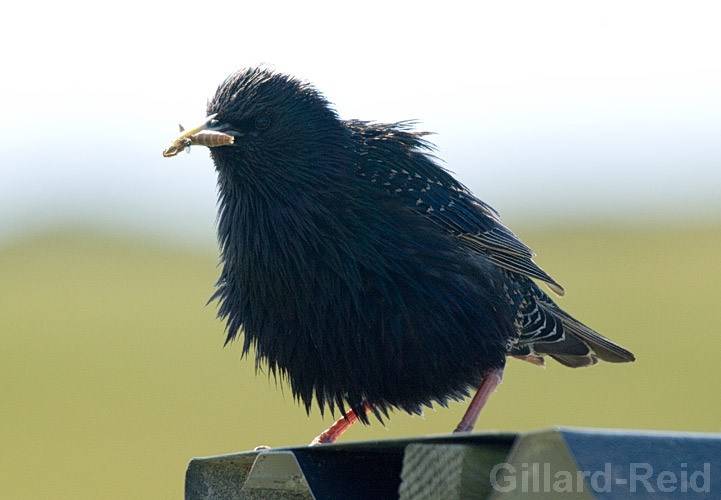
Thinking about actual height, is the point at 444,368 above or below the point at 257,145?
below

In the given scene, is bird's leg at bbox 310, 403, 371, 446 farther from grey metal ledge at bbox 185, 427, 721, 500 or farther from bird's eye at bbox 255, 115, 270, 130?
grey metal ledge at bbox 185, 427, 721, 500

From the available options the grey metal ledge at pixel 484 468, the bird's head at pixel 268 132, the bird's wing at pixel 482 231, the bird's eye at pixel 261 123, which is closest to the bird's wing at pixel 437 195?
the bird's wing at pixel 482 231

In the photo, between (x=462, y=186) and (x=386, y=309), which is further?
(x=462, y=186)

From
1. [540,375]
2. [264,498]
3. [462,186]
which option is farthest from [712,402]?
[264,498]

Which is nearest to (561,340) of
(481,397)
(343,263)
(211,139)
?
(481,397)

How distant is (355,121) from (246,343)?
4.02ft

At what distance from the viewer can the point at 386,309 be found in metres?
3.84

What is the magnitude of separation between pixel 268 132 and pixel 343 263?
734 millimetres

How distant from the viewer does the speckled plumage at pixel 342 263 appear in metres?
3.83

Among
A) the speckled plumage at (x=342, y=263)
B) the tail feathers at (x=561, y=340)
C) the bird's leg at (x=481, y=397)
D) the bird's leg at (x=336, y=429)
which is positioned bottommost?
the bird's leg at (x=336, y=429)

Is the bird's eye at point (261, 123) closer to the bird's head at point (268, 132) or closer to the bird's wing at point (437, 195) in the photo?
the bird's head at point (268, 132)

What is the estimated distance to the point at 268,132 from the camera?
411cm

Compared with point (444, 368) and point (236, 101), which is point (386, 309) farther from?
point (236, 101)

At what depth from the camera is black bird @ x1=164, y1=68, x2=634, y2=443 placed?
3.84 m
